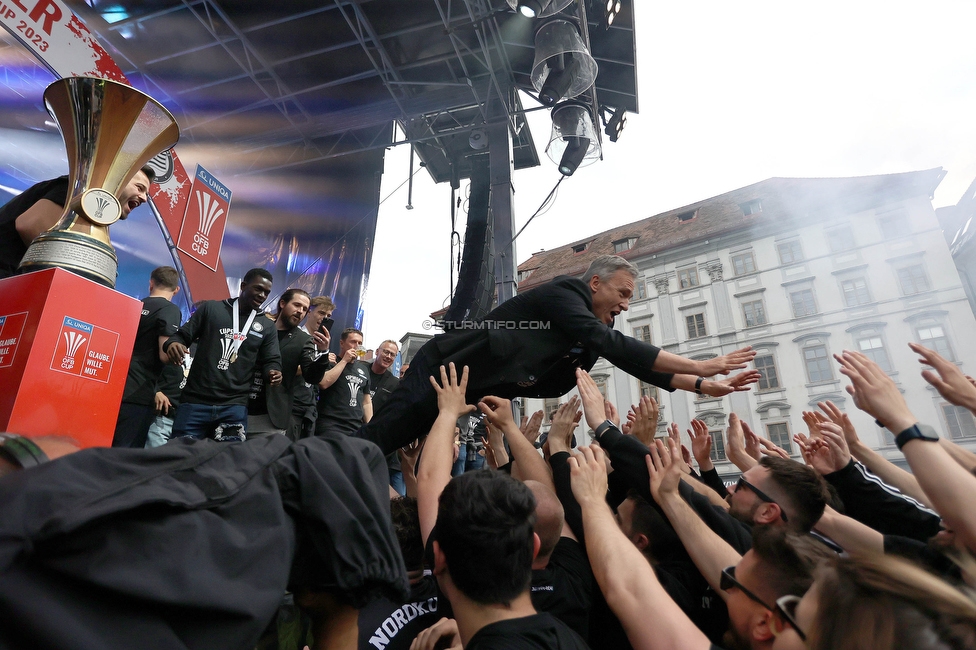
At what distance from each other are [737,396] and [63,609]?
78.5 feet

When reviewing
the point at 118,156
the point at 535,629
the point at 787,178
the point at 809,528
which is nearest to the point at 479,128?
the point at 118,156

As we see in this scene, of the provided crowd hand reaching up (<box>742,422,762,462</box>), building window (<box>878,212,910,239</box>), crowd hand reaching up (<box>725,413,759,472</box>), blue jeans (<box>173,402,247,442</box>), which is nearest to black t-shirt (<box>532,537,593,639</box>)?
crowd hand reaching up (<box>725,413,759,472</box>)

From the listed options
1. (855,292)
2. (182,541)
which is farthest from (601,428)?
(855,292)

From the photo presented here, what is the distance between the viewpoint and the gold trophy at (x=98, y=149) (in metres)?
1.61

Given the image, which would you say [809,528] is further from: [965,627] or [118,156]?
[118,156]

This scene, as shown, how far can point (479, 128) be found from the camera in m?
7.54

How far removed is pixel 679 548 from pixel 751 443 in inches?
64.4

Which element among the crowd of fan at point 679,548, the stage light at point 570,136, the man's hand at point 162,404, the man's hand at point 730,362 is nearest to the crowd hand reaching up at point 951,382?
the crowd of fan at point 679,548

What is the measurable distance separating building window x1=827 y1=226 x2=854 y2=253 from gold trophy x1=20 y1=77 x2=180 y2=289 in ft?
79.5

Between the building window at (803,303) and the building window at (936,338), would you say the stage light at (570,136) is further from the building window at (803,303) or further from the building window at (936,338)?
the building window at (803,303)

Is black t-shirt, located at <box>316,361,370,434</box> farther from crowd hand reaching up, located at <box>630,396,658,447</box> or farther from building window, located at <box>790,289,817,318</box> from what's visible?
building window, located at <box>790,289,817,318</box>

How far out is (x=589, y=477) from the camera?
67.0 inches

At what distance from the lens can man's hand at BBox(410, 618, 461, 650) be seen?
57.9 inches

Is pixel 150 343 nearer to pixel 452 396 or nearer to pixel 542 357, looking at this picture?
pixel 452 396
